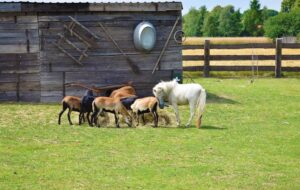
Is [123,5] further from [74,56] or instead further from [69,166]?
[69,166]

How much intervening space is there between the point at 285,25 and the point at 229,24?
36507mm

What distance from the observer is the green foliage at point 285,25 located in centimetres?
5025

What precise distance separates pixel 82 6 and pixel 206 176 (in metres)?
9.44

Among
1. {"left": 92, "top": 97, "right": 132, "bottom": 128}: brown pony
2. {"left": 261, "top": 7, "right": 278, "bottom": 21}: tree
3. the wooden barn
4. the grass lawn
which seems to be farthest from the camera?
{"left": 261, "top": 7, "right": 278, "bottom": 21}: tree

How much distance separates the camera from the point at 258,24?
85.0m

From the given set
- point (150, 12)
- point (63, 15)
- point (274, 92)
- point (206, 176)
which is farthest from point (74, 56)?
point (206, 176)

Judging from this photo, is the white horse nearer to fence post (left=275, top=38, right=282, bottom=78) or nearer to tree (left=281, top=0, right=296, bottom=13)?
fence post (left=275, top=38, right=282, bottom=78)

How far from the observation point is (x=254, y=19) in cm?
8319

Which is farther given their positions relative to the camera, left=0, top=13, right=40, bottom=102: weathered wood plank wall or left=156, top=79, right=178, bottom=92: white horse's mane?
left=0, top=13, right=40, bottom=102: weathered wood plank wall

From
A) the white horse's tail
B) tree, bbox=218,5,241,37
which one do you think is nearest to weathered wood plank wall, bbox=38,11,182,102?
Result: the white horse's tail

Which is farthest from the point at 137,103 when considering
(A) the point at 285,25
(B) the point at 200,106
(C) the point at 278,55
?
(A) the point at 285,25

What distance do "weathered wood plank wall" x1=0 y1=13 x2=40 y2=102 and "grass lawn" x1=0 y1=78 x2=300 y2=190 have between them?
132 cm

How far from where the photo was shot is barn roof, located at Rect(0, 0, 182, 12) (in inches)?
658

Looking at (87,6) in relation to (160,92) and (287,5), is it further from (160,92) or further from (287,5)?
(287,5)
